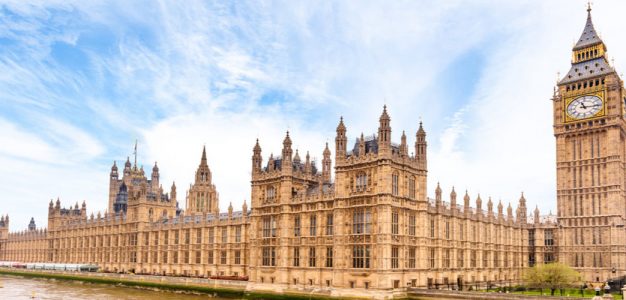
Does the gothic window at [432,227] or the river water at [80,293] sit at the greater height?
the gothic window at [432,227]

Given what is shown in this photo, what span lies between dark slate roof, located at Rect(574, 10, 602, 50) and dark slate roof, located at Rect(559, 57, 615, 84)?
326 centimetres

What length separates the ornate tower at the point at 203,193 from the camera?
159500 millimetres

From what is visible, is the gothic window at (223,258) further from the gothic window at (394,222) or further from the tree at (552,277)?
the tree at (552,277)

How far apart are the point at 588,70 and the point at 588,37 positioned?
23.4 ft

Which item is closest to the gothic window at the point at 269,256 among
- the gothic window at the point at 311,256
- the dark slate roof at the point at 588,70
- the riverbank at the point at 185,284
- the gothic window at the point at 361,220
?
the riverbank at the point at 185,284

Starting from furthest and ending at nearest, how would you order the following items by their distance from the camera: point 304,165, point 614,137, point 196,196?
1. point 196,196
2. point 614,137
3. point 304,165

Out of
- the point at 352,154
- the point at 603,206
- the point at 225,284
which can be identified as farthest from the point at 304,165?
the point at 603,206

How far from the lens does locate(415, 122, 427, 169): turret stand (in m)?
79.2

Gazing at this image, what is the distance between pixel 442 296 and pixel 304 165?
1184 inches

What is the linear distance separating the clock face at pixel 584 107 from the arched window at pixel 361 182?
51.7 metres

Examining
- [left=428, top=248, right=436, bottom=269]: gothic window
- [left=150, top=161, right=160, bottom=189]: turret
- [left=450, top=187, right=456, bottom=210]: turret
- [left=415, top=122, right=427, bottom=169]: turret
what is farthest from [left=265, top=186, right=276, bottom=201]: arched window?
[left=150, top=161, right=160, bottom=189]: turret

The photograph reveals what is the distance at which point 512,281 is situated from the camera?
101438 millimetres

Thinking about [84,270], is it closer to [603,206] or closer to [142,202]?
[142,202]

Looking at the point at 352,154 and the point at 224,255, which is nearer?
the point at 352,154
